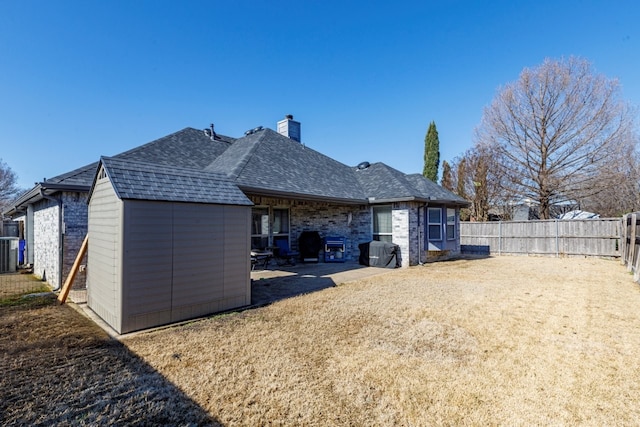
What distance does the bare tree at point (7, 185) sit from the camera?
27750mm

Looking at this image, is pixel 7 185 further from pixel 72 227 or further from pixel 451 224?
pixel 451 224

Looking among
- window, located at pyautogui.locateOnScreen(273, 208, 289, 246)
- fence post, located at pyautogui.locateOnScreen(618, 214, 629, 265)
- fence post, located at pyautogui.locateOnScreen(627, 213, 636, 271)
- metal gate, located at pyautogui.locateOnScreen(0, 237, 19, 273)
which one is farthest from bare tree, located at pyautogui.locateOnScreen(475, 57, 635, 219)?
metal gate, located at pyautogui.locateOnScreen(0, 237, 19, 273)

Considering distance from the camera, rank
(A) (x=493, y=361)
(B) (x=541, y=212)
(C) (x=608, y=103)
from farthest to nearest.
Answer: (B) (x=541, y=212), (C) (x=608, y=103), (A) (x=493, y=361)

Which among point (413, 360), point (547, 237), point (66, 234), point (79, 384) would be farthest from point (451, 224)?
point (66, 234)

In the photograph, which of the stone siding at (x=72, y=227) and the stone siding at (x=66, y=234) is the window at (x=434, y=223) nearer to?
the stone siding at (x=72, y=227)

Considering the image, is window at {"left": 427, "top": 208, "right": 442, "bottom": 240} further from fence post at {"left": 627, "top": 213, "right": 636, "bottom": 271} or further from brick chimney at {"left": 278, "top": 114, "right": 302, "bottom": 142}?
brick chimney at {"left": 278, "top": 114, "right": 302, "bottom": 142}

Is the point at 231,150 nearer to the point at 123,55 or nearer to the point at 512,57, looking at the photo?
the point at 123,55

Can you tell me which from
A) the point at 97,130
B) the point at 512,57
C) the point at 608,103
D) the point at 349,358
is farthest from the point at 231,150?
the point at 608,103

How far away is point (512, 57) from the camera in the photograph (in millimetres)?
12688

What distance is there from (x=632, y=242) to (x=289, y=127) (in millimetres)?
14161

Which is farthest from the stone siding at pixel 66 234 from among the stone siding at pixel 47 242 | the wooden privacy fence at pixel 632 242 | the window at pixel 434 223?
the wooden privacy fence at pixel 632 242

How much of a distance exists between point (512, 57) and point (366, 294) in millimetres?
12575

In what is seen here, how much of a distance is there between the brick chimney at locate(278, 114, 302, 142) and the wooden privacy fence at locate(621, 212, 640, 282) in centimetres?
1358

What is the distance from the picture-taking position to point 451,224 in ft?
42.1
